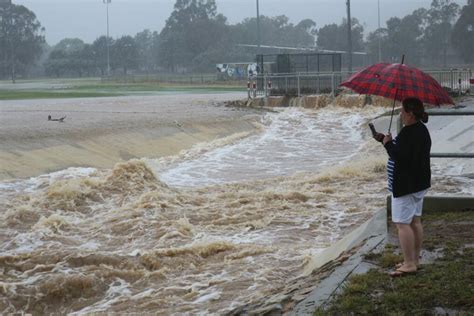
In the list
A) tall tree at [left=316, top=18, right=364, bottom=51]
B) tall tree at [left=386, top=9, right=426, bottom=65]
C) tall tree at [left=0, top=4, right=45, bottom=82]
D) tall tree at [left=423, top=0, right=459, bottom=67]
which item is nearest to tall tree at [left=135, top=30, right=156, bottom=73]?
tall tree at [left=0, top=4, right=45, bottom=82]

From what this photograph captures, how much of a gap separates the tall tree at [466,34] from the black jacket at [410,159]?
51.4 m

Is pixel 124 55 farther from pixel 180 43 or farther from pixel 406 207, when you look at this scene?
pixel 406 207

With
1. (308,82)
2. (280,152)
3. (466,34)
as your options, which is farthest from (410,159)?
(466,34)

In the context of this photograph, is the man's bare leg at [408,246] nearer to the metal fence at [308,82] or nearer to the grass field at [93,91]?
the metal fence at [308,82]

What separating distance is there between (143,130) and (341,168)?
8378 millimetres

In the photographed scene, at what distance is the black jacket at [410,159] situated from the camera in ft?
19.8

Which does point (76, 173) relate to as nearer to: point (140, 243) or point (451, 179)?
point (140, 243)

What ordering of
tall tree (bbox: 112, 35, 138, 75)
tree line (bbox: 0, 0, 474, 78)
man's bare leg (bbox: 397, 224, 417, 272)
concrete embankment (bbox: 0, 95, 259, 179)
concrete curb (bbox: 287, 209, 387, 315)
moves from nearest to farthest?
concrete curb (bbox: 287, 209, 387, 315) → man's bare leg (bbox: 397, 224, 417, 272) → concrete embankment (bbox: 0, 95, 259, 179) → tree line (bbox: 0, 0, 474, 78) → tall tree (bbox: 112, 35, 138, 75)

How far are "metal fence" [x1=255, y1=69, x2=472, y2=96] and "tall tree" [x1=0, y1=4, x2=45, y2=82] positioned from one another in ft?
218

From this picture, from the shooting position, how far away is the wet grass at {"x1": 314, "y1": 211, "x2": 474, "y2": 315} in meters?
5.28

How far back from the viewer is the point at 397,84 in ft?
20.7

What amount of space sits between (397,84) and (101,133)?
1655cm

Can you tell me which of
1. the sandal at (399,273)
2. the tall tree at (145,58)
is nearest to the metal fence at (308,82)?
the sandal at (399,273)

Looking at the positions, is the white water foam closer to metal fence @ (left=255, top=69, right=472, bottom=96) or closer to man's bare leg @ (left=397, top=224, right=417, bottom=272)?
metal fence @ (left=255, top=69, right=472, bottom=96)
